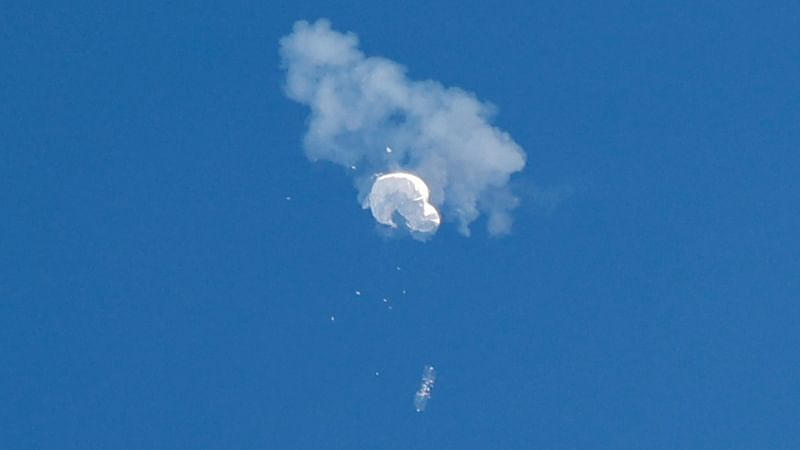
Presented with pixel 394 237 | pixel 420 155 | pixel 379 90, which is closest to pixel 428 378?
pixel 394 237

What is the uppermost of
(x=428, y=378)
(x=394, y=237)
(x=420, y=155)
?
(x=420, y=155)

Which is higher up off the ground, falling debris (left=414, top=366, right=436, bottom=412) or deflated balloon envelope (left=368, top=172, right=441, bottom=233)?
deflated balloon envelope (left=368, top=172, right=441, bottom=233)

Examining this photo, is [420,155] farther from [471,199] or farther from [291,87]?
[291,87]

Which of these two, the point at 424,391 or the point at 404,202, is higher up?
the point at 404,202
